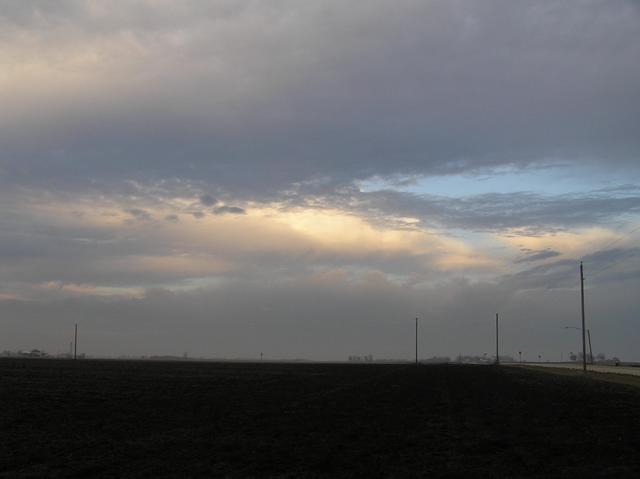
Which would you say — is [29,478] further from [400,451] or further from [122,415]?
[122,415]

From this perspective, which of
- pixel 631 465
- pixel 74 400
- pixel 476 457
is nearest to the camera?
pixel 631 465

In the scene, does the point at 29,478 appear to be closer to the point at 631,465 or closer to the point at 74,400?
the point at 631,465

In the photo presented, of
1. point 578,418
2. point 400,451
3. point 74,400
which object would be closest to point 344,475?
point 400,451

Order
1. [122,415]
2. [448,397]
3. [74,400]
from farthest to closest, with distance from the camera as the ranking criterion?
[448,397]
[74,400]
[122,415]

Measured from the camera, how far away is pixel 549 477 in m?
13.1

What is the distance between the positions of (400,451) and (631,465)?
535 centimetres

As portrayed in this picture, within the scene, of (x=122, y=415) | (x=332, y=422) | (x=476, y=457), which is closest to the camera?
(x=476, y=457)

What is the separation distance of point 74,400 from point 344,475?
2146cm

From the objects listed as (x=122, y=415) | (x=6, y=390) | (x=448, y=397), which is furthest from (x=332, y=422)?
(x=6, y=390)

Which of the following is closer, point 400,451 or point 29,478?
point 29,478

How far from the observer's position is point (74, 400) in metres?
30.9

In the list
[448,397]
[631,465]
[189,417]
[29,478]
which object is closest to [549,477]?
[631,465]

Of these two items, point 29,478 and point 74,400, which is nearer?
point 29,478

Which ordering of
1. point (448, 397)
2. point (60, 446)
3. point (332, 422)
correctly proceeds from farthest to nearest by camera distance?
point (448, 397) → point (332, 422) → point (60, 446)
